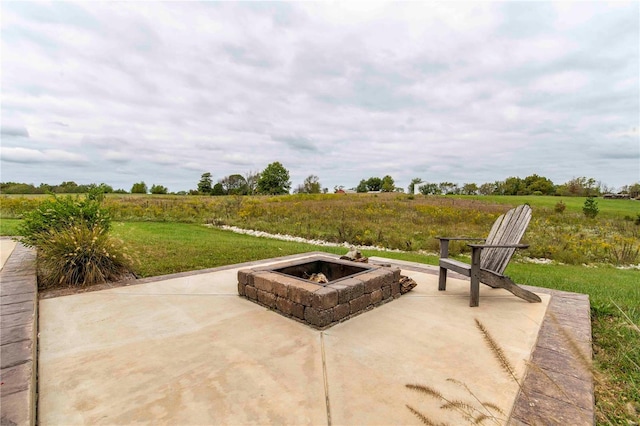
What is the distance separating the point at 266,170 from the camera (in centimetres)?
5034

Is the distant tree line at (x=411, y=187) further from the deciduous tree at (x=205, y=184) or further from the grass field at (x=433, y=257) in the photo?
the grass field at (x=433, y=257)

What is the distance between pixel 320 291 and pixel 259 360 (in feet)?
3.00

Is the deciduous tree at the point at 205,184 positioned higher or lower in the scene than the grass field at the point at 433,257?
higher

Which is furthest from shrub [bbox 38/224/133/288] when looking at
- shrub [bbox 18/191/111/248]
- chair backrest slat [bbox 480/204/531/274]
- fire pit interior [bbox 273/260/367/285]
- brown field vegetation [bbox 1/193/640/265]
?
chair backrest slat [bbox 480/204/531/274]

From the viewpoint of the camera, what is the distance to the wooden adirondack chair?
11.6ft

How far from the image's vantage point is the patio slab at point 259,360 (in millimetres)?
1806

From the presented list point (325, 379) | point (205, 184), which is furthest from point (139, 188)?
point (325, 379)

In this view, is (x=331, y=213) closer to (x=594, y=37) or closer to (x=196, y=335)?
(x=594, y=37)

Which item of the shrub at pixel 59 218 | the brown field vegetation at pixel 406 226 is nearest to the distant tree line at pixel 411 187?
the brown field vegetation at pixel 406 226

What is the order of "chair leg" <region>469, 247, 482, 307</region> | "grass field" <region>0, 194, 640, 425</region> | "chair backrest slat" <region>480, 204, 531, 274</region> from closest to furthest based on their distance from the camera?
"grass field" <region>0, 194, 640, 425</region> < "chair leg" <region>469, 247, 482, 307</region> < "chair backrest slat" <region>480, 204, 531, 274</region>

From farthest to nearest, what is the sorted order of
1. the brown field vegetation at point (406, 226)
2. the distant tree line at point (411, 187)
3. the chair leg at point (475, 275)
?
the distant tree line at point (411, 187)
the brown field vegetation at point (406, 226)
the chair leg at point (475, 275)

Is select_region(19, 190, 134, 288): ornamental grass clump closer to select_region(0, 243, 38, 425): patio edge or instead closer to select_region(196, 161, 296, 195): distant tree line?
select_region(0, 243, 38, 425): patio edge

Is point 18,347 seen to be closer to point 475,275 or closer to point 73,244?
point 73,244

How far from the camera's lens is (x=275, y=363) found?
2316mm
